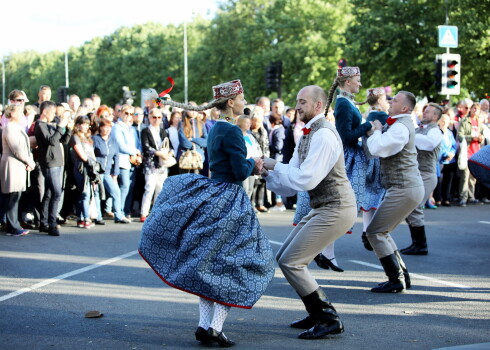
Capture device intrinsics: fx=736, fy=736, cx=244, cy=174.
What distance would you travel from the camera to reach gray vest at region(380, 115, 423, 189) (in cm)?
806

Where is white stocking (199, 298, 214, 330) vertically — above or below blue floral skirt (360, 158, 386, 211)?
below

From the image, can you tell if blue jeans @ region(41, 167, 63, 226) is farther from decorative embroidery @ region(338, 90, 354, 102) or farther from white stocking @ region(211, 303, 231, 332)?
white stocking @ region(211, 303, 231, 332)

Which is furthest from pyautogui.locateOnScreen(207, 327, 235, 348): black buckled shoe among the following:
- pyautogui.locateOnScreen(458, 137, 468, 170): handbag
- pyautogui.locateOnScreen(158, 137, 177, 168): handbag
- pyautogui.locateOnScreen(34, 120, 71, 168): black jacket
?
pyautogui.locateOnScreen(458, 137, 468, 170): handbag

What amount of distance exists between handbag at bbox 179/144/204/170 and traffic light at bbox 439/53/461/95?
30.6ft

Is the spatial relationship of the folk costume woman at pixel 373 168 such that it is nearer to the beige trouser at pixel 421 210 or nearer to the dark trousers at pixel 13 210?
the beige trouser at pixel 421 210

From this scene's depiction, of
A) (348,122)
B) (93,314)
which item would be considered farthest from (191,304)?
(348,122)

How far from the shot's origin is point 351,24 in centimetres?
4097

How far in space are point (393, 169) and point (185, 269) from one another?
3.32 metres

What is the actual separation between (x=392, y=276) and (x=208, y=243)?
113 inches

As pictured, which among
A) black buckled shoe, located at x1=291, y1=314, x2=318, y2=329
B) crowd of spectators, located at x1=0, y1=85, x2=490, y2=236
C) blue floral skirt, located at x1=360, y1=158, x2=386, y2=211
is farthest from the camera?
crowd of spectators, located at x1=0, y1=85, x2=490, y2=236

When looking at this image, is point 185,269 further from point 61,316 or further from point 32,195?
point 32,195

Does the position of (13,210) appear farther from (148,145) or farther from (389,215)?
(389,215)

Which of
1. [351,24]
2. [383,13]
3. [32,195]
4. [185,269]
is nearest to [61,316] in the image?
[185,269]

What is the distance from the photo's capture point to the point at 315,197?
20.5ft
